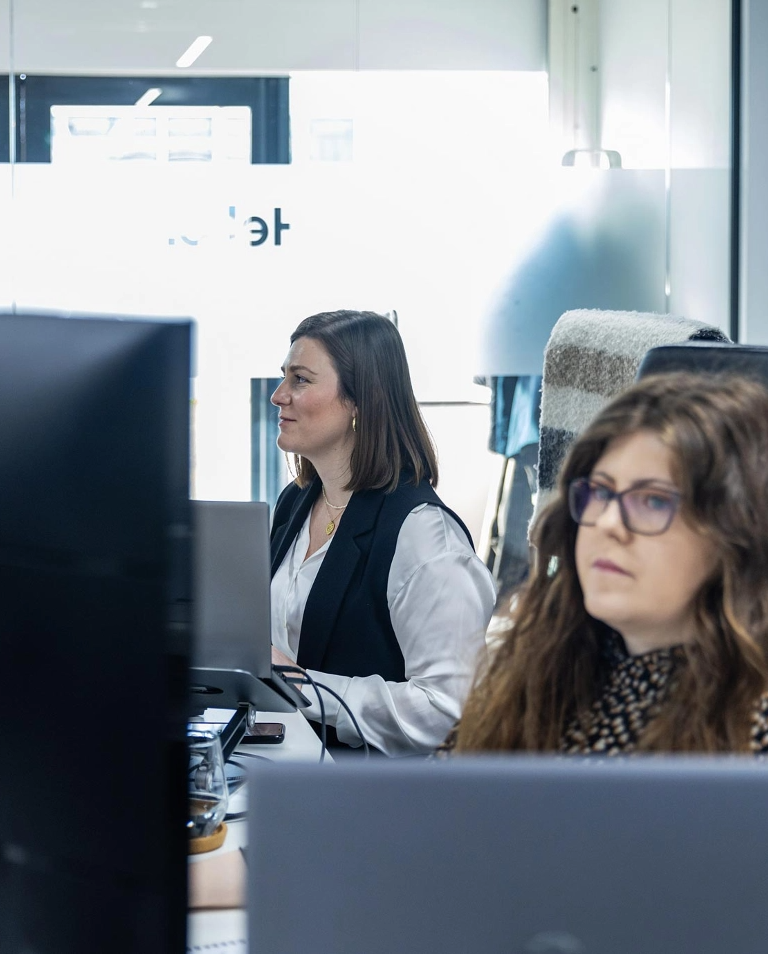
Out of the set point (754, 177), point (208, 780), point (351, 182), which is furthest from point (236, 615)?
point (754, 177)

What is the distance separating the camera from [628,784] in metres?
0.42

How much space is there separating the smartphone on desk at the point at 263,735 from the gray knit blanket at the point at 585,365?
20.9 inches

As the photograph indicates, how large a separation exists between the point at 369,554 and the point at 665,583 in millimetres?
1246

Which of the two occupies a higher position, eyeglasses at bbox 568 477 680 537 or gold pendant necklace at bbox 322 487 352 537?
eyeglasses at bbox 568 477 680 537

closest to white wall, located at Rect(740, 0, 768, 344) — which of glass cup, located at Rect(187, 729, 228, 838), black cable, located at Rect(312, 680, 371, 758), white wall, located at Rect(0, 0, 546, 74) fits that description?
white wall, located at Rect(0, 0, 546, 74)

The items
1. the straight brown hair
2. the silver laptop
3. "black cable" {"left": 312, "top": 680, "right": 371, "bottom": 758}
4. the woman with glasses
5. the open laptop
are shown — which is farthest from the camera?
the straight brown hair

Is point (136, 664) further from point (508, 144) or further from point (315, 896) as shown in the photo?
point (508, 144)

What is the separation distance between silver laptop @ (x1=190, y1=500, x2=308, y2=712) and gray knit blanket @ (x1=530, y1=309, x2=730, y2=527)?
46 centimetres

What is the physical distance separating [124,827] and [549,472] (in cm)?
161

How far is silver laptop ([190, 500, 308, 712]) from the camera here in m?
1.70

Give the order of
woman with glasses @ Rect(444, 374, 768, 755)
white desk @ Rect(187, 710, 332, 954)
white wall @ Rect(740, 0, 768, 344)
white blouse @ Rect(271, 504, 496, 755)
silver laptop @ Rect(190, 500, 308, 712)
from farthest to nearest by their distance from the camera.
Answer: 1. white wall @ Rect(740, 0, 768, 344)
2. white blouse @ Rect(271, 504, 496, 755)
3. silver laptop @ Rect(190, 500, 308, 712)
4. woman with glasses @ Rect(444, 374, 768, 755)
5. white desk @ Rect(187, 710, 332, 954)

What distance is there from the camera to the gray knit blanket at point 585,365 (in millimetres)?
1823

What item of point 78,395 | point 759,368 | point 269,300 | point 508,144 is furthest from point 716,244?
point 78,395

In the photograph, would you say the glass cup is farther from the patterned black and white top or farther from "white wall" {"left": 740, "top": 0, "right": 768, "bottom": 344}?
"white wall" {"left": 740, "top": 0, "right": 768, "bottom": 344}
